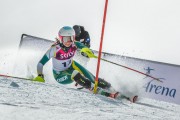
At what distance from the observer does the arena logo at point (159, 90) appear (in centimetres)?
771

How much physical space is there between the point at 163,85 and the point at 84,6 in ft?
25.2

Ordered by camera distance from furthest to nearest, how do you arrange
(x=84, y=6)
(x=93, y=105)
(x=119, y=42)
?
(x=84, y=6) → (x=119, y=42) → (x=93, y=105)

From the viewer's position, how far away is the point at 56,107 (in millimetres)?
4855

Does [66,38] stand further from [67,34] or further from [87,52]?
[87,52]

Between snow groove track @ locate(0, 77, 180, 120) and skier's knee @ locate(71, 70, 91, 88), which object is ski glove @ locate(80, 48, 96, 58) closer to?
skier's knee @ locate(71, 70, 91, 88)

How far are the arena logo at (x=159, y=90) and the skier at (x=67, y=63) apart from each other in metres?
0.89

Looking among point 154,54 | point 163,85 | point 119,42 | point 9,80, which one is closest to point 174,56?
point 154,54

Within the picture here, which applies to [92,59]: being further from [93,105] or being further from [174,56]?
[174,56]

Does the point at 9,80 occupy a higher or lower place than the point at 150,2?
lower

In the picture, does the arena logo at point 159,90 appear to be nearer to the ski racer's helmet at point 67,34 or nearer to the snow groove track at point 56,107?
the snow groove track at point 56,107

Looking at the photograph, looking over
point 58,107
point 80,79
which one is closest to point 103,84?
point 80,79

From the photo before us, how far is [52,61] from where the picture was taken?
307 inches

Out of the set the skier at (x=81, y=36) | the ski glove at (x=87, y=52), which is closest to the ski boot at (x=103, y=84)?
the ski glove at (x=87, y=52)

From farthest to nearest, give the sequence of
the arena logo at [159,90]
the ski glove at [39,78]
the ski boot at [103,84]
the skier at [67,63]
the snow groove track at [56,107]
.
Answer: the arena logo at [159,90] → the ski glove at [39,78] → the skier at [67,63] → the ski boot at [103,84] → the snow groove track at [56,107]
